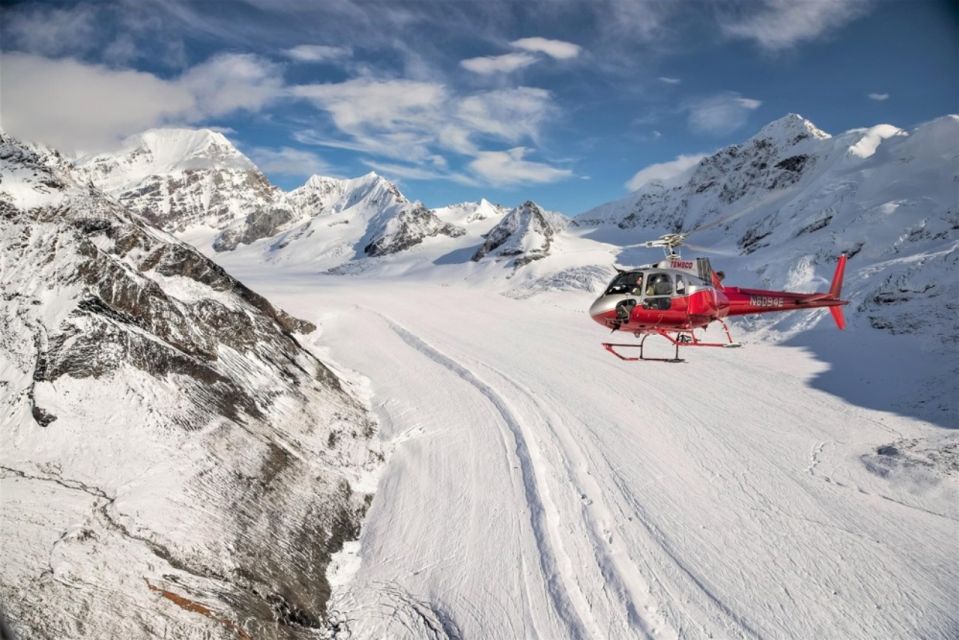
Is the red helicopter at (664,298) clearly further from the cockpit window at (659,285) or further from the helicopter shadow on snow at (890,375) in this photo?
the helicopter shadow on snow at (890,375)

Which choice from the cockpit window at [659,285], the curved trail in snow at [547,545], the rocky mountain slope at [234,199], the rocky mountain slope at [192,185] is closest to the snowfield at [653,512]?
the curved trail in snow at [547,545]

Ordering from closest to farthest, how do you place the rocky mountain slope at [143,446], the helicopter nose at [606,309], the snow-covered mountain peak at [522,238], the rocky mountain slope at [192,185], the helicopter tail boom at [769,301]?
the rocky mountain slope at [143,446] → the helicopter nose at [606,309] → the helicopter tail boom at [769,301] → the snow-covered mountain peak at [522,238] → the rocky mountain slope at [192,185]

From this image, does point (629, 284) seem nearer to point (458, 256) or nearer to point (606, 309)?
point (606, 309)

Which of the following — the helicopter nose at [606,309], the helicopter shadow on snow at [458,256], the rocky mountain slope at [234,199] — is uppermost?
the rocky mountain slope at [234,199]

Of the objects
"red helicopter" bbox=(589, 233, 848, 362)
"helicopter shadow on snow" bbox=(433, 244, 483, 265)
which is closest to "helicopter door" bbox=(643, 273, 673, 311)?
"red helicopter" bbox=(589, 233, 848, 362)

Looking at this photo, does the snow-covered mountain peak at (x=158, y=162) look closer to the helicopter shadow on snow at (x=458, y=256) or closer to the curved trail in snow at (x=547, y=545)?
the helicopter shadow on snow at (x=458, y=256)

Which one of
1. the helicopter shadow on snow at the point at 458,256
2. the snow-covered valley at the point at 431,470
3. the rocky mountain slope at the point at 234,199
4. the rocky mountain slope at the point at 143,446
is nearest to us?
the rocky mountain slope at the point at 143,446

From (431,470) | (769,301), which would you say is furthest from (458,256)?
(431,470)

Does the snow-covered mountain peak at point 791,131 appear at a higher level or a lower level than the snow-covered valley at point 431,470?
higher

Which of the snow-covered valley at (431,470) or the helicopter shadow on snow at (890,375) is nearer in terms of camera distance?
the snow-covered valley at (431,470)

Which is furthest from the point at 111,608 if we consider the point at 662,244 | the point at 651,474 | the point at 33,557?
the point at 662,244
